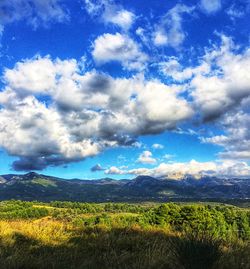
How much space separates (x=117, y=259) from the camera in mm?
10055

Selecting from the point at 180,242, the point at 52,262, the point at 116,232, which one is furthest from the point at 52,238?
the point at 180,242

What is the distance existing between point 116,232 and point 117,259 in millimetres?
5352

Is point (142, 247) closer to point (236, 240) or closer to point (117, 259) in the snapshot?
point (117, 259)

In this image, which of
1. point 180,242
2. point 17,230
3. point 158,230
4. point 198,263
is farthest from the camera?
point 158,230

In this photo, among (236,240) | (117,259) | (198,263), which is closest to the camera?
(198,263)

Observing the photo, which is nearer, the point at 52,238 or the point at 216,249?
the point at 216,249

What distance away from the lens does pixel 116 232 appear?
15.4m

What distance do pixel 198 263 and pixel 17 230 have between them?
27.7 ft

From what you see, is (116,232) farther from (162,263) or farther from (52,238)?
(162,263)

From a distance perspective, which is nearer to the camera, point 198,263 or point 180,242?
point 198,263

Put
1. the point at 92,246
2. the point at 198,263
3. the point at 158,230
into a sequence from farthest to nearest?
the point at 158,230 < the point at 92,246 < the point at 198,263

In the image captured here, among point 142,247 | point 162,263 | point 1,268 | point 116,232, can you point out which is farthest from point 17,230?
point 162,263

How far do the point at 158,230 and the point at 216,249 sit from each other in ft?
25.3

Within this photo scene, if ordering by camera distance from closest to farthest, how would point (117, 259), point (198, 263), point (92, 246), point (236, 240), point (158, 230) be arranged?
point (198, 263) → point (117, 259) → point (92, 246) → point (236, 240) → point (158, 230)
